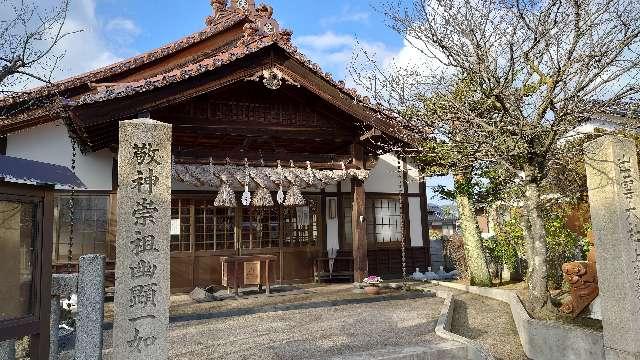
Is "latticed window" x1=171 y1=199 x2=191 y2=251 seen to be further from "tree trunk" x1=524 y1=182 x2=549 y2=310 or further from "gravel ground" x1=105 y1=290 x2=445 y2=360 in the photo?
"tree trunk" x1=524 y1=182 x2=549 y2=310

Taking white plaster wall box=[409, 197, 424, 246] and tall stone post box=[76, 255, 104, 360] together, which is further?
white plaster wall box=[409, 197, 424, 246]

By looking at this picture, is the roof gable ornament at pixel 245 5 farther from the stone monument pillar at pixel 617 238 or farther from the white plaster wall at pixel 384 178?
the stone monument pillar at pixel 617 238

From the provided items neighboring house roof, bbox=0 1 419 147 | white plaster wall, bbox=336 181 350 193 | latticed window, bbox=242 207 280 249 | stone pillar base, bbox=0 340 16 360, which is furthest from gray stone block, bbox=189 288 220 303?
white plaster wall, bbox=336 181 350 193

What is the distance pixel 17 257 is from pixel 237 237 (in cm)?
865

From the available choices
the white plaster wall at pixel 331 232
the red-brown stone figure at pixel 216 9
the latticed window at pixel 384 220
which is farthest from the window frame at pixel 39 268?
the red-brown stone figure at pixel 216 9

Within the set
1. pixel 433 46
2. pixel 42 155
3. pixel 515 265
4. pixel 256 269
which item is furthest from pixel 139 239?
pixel 515 265

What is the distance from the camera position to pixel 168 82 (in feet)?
32.8

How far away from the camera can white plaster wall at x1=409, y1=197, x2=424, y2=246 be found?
15.7 metres

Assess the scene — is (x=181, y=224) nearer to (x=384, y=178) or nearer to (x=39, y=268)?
(x=384, y=178)

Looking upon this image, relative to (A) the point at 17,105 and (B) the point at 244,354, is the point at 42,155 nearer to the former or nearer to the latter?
(A) the point at 17,105

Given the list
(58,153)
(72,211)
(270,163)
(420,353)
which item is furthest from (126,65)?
(420,353)

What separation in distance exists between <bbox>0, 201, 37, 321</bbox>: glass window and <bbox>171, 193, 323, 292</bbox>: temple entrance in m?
7.98

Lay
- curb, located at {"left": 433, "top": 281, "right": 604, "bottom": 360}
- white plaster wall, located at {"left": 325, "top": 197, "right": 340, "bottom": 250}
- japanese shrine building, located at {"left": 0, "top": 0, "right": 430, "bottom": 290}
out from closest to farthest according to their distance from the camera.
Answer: curb, located at {"left": 433, "top": 281, "right": 604, "bottom": 360} < japanese shrine building, located at {"left": 0, "top": 0, "right": 430, "bottom": 290} < white plaster wall, located at {"left": 325, "top": 197, "right": 340, "bottom": 250}

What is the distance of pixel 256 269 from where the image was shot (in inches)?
440
